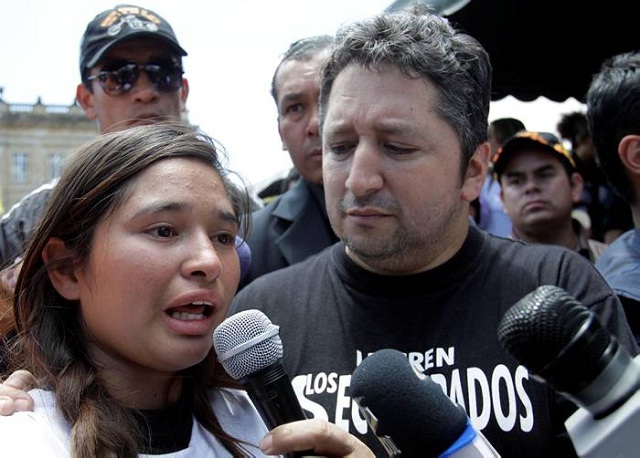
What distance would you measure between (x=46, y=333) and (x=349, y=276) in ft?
2.97

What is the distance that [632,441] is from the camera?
96cm

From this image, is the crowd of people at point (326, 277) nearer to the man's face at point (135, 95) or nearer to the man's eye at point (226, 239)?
the man's eye at point (226, 239)

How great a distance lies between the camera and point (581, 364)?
1.07m

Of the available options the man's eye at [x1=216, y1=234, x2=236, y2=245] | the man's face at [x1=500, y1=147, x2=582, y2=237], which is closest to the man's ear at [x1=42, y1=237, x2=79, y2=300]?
the man's eye at [x1=216, y1=234, x2=236, y2=245]

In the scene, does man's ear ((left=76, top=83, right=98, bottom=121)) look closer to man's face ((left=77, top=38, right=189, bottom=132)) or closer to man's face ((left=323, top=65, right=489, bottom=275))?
man's face ((left=77, top=38, right=189, bottom=132))

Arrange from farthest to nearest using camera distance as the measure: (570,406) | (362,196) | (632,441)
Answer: (362,196), (570,406), (632,441)

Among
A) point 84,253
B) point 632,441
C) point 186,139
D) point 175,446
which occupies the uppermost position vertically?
point 186,139

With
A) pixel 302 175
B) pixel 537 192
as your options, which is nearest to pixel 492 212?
pixel 537 192

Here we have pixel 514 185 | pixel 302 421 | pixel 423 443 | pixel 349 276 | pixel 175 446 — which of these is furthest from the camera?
pixel 514 185

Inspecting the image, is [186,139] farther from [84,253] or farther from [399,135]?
[399,135]

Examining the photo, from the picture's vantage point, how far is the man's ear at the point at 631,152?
2.87 metres

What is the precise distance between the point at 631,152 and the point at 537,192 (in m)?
1.33

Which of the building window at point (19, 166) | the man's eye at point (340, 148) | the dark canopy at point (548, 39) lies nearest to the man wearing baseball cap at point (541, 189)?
the dark canopy at point (548, 39)

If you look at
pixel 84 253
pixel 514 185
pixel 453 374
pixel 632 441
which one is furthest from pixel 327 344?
pixel 514 185
